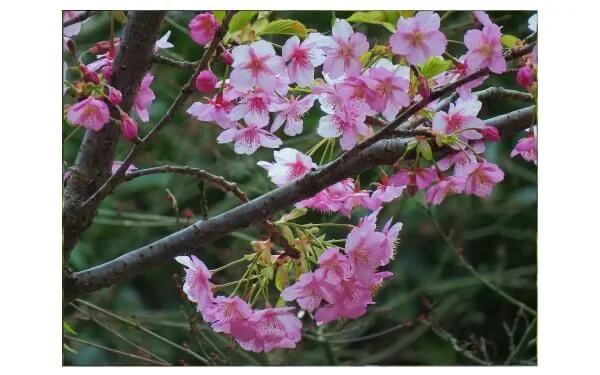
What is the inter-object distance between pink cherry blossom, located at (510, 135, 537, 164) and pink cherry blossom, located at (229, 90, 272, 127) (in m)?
0.44

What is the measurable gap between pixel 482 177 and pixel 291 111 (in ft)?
1.06

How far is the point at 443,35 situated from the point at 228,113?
36cm

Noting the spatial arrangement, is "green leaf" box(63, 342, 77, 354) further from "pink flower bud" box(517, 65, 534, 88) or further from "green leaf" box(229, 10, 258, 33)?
"pink flower bud" box(517, 65, 534, 88)

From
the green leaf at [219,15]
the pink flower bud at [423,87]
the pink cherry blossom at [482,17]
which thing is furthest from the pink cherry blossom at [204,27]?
the pink cherry blossom at [482,17]

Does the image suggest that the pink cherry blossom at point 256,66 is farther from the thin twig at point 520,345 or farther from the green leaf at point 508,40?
the thin twig at point 520,345

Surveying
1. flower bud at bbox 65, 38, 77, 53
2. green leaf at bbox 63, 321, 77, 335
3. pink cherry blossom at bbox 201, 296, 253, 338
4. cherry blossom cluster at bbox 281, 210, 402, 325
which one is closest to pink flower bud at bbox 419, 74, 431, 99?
cherry blossom cluster at bbox 281, 210, 402, 325

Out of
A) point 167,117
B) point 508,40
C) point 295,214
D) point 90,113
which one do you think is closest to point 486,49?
point 508,40

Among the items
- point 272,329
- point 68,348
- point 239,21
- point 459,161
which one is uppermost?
point 239,21

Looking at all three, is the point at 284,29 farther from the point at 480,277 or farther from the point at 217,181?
the point at 480,277

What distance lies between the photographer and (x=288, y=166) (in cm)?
138

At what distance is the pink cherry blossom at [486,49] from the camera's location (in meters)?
1.25

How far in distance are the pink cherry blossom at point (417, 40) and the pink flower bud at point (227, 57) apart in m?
0.24

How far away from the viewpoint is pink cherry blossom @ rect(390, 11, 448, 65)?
1.22 metres
